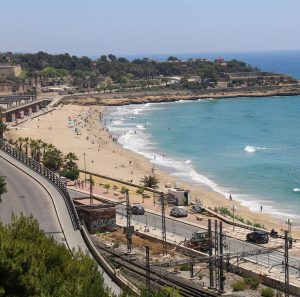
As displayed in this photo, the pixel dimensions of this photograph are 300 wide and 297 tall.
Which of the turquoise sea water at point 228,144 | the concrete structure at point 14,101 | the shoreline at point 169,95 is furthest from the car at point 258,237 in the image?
the shoreline at point 169,95

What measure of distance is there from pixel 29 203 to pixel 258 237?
1101cm

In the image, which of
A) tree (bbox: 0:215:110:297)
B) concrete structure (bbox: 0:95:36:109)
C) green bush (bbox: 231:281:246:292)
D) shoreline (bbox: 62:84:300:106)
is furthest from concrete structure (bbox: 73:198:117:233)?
shoreline (bbox: 62:84:300:106)

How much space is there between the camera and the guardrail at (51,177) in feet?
90.1

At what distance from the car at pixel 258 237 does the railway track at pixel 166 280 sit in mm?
6304

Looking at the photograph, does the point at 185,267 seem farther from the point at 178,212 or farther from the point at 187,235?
the point at 178,212

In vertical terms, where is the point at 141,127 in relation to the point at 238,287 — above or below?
below

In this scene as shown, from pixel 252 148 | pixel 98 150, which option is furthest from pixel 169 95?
pixel 98 150

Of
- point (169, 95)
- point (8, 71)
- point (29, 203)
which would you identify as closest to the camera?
point (29, 203)

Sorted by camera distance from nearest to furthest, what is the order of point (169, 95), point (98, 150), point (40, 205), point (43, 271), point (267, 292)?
point (43, 271) < point (267, 292) < point (40, 205) < point (98, 150) < point (169, 95)

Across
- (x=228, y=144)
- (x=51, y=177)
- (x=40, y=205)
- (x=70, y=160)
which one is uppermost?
(x=51, y=177)

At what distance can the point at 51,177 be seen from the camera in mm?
35562

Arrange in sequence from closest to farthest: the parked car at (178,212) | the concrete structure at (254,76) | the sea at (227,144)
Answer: the parked car at (178,212) < the sea at (227,144) < the concrete structure at (254,76)

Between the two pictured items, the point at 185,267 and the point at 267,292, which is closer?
the point at 267,292

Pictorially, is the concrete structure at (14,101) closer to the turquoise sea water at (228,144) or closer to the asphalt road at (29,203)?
the turquoise sea water at (228,144)
